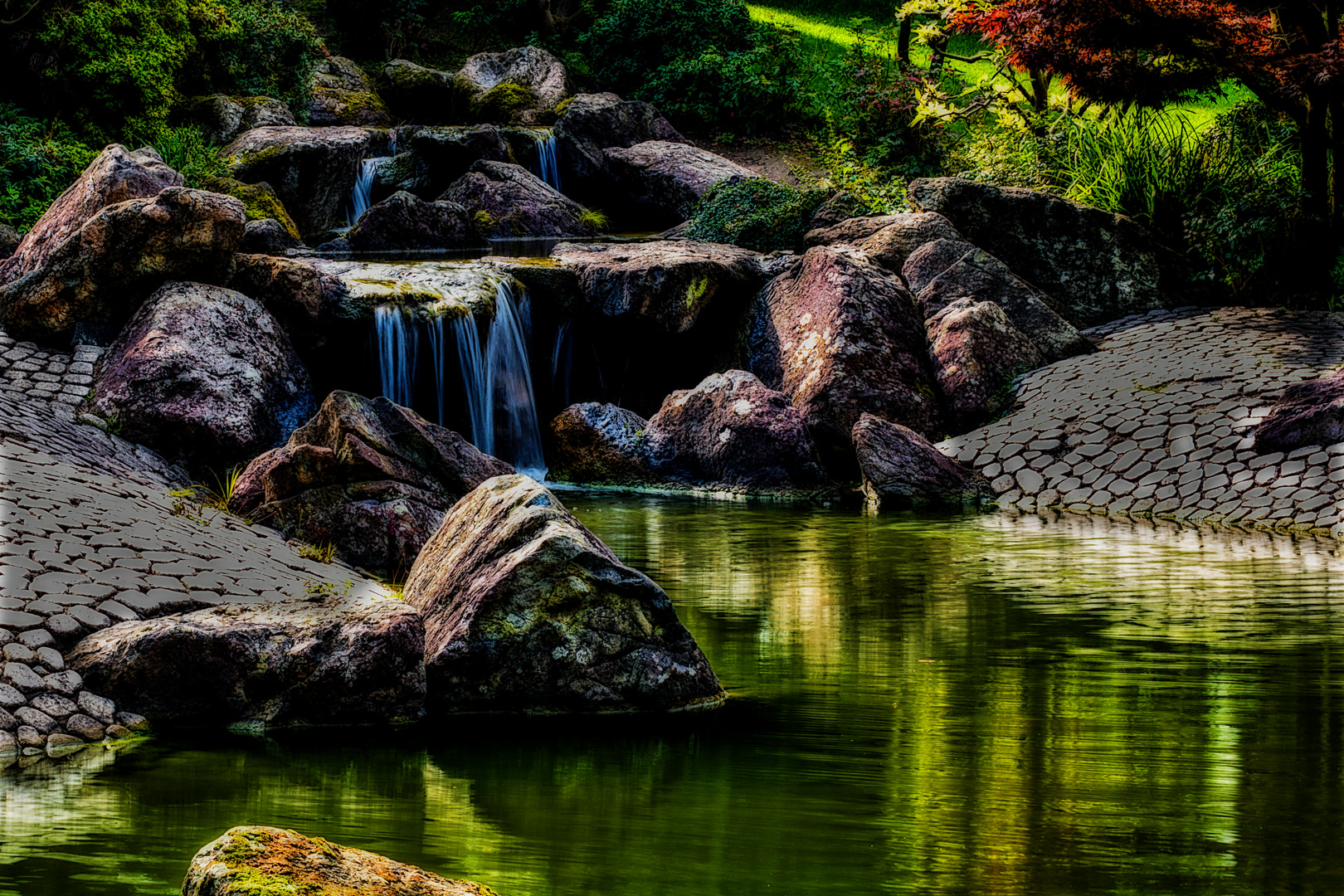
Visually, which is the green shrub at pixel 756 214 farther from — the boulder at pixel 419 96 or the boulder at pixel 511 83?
the boulder at pixel 419 96

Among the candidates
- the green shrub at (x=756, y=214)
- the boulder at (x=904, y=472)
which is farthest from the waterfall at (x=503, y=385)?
the green shrub at (x=756, y=214)

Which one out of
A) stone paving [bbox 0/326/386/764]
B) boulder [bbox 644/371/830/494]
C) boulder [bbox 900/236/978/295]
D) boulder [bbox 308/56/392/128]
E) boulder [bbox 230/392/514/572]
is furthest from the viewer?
boulder [bbox 308/56/392/128]

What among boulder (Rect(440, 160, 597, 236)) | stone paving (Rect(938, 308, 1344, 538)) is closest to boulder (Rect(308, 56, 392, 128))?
boulder (Rect(440, 160, 597, 236))

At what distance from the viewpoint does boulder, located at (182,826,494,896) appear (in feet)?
9.20

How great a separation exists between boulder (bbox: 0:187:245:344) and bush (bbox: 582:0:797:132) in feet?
57.9

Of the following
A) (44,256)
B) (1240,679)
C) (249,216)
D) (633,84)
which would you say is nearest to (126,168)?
(44,256)

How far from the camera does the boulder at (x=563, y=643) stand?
5781mm

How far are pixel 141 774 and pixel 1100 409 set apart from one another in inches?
419

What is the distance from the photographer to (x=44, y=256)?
1264 cm

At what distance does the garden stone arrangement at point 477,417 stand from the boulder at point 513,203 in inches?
2.9

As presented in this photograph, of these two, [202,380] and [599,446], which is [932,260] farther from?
[202,380]

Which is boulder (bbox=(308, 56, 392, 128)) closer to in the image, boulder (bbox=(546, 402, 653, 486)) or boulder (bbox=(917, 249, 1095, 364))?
boulder (bbox=(546, 402, 653, 486))

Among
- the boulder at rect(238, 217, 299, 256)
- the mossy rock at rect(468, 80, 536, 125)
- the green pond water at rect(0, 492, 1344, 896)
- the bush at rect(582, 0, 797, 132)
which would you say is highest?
the bush at rect(582, 0, 797, 132)

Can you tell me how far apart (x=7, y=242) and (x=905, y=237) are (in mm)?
10780
